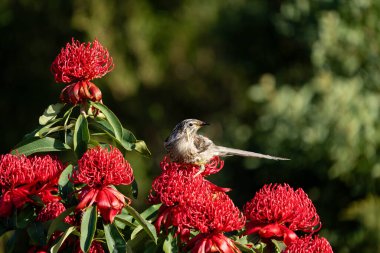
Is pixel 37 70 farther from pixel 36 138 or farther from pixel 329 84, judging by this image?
pixel 36 138

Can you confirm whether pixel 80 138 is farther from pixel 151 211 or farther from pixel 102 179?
pixel 151 211

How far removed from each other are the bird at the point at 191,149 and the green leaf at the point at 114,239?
0.95 m

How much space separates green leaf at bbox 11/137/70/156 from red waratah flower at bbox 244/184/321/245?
Answer: 2.45ft

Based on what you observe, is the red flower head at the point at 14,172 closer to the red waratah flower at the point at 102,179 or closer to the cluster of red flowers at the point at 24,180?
the cluster of red flowers at the point at 24,180

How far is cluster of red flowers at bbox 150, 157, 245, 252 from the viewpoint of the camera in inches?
103

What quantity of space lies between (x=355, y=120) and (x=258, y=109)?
6.35 feet

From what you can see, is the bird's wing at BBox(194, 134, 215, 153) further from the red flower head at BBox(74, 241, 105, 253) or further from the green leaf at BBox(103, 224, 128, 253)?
the green leaf at BBox(103, 224, 128, 253)

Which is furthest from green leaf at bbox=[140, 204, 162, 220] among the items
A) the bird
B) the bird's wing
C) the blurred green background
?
the blurred green background

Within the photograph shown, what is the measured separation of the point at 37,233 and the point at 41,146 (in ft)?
1.05

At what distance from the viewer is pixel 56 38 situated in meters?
10.8

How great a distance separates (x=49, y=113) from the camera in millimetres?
2879

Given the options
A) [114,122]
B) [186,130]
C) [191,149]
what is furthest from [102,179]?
[186,130]

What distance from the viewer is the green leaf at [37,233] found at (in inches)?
103

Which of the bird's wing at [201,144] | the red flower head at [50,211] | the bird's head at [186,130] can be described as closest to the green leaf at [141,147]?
the red flower head at [50,211]
